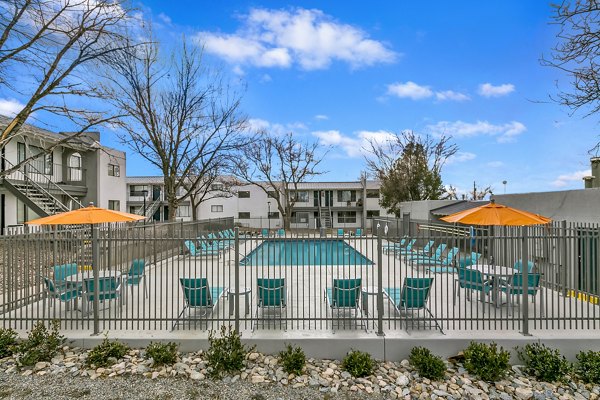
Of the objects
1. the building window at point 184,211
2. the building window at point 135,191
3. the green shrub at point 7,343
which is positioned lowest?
the green shrub at point 7,343

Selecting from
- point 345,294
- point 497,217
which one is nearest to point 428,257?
point 497,217

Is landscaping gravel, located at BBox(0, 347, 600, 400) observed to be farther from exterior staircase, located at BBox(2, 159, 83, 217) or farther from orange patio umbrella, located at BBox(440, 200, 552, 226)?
exterior staircase, located at BBox(2, 159, 83, 217)

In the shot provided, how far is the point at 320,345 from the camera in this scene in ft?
18.6

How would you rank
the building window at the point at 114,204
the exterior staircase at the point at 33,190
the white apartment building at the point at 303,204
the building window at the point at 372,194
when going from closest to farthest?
the exterior staircase at the point at 33,190
the building window at the point at 114,204
the white apartment building at the point at 303,204
the building window at the point at 372,194

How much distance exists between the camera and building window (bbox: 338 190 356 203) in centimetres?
4350

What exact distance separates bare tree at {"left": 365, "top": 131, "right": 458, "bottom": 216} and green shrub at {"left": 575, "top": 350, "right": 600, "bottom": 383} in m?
24.7

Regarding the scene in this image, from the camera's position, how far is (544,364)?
16.7ft

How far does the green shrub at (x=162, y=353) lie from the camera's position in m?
5.29

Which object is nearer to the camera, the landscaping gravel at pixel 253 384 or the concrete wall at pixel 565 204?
the landscaping gravel at pixel 253 384

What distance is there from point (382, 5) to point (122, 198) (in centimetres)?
2380

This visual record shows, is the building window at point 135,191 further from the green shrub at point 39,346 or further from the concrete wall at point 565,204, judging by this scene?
the concrete wall at point 565,204

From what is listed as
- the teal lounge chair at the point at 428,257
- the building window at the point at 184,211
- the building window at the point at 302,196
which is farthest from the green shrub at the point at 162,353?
the building window at the point at 184,211

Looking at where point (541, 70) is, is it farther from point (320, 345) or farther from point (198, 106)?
point (198, 106)

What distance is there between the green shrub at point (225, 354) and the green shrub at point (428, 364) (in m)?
2.81
